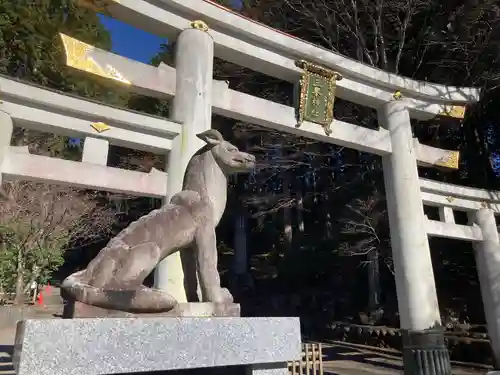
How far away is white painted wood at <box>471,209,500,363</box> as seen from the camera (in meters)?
7.75

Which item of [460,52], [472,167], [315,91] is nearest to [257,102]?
[315,91]

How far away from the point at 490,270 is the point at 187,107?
6599 millimetres

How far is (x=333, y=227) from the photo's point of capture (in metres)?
15.1

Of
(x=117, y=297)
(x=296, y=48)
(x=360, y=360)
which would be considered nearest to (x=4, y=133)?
(x=117, y=297)

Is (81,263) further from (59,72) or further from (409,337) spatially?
(409,337)

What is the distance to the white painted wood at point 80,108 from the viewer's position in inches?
164

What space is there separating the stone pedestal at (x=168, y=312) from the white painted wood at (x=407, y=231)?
5057 millimetres

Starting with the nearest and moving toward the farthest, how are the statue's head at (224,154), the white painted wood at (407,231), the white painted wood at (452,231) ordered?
the statue's head at (224,154), the white painted wood at (407,231), the white painted wood at (452,231)

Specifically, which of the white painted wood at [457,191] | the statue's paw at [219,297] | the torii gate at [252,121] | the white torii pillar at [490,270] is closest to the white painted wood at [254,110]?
the torii gate at [252,121]

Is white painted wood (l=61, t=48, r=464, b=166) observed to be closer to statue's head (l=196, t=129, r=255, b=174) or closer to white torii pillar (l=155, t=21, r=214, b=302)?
white torii pillar (l=155, t=21, r=214, b=302)

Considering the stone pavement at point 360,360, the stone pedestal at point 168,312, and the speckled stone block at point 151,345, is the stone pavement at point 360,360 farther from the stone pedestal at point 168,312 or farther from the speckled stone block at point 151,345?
the speckled stone block at point 151,345

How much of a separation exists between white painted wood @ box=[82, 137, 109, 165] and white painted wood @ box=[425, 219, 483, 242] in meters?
5.59

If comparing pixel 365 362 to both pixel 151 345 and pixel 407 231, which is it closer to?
pixel 407 231

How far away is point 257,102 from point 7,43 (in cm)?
955
